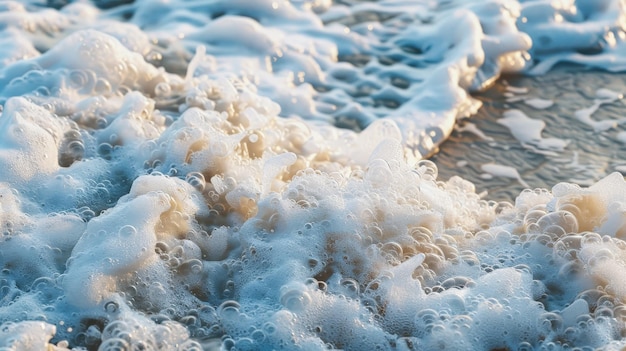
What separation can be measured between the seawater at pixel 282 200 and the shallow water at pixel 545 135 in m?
0.03

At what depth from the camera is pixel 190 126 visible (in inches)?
116

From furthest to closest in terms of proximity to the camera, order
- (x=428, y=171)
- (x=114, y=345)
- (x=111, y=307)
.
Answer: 1. (x=428, y=171)
2. (x=111, y=307)
3. (x=114, y=345)

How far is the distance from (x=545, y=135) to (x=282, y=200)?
1.44 m

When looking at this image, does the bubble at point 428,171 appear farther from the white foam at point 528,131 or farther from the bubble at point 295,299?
the bubble at point 295,299

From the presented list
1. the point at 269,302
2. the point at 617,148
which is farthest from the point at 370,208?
the point at 617,148

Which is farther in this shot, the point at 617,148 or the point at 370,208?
the point at 617,148

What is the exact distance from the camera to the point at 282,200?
2.59 m

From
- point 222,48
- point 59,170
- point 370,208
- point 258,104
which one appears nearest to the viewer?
point 370,208

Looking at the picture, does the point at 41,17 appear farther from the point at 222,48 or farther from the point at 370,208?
the point at 370,208

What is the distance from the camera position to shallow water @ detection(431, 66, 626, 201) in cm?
320

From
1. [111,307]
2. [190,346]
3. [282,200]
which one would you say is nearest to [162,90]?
[282,200]

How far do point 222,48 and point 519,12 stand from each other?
163 cm

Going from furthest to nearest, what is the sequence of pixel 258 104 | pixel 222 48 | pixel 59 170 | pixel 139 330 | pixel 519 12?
pixel 519 12 < pixel 222 48 < pixel 258 104 < pixel 59 170 < pixel 139 330

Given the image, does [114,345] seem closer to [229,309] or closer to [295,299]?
[229,309]
